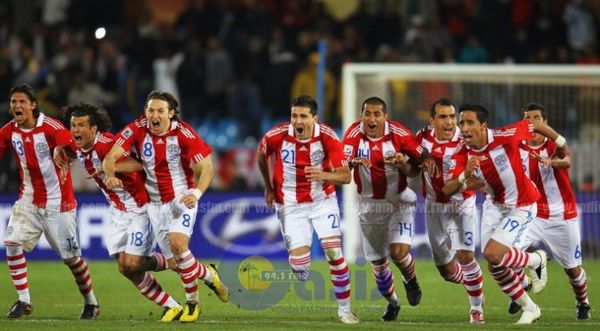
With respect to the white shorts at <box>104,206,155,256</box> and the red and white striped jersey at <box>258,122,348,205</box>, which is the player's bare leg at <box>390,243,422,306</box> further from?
the white shorts at <box>104,206,155,256</box>

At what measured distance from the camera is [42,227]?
45.2ft

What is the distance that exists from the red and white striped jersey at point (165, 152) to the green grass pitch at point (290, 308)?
1.42 metres

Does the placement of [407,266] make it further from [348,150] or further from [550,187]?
[550,187]

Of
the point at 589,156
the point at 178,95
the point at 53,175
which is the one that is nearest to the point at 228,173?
the point at 178,95

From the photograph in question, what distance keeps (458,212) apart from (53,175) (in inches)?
176

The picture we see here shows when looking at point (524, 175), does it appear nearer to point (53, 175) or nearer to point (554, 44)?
point (53, 175)

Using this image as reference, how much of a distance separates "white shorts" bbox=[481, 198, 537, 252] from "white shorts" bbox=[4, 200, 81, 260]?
4.44 metres

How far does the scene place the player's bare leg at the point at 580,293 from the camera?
44.7ft

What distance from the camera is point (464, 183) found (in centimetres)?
1295

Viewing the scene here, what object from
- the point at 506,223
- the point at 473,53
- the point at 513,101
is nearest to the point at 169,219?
the point at 506,223

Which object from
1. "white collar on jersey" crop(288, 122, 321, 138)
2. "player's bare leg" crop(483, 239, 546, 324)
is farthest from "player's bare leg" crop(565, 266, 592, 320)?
"white collar on jersey" crop(288, 122, 321, 138)

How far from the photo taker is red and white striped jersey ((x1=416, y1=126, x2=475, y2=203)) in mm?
13672

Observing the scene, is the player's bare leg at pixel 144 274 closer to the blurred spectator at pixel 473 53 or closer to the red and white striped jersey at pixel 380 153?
the red and white striped jersey at pixel 380 153

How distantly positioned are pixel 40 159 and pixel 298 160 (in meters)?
2.81
